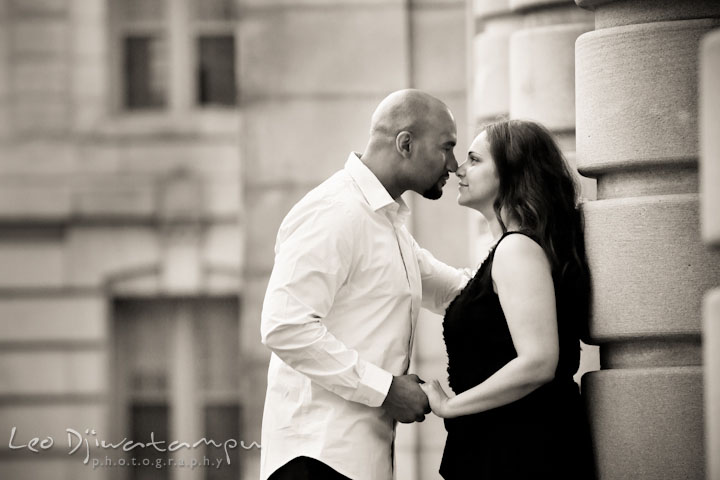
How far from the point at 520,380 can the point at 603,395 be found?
36cm

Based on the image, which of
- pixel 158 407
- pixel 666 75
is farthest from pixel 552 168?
pixel 158 407

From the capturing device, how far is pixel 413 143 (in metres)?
5.09

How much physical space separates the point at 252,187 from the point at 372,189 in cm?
358

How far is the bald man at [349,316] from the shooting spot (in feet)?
15.2

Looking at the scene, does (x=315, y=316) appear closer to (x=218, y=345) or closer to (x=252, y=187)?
(x=252, y=187)

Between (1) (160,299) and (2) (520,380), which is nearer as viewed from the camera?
(2) (520,380)

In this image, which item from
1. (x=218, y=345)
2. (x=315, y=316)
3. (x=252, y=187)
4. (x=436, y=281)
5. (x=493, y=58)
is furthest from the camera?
(x=218, y=345)

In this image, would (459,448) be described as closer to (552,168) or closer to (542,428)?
(542,428)

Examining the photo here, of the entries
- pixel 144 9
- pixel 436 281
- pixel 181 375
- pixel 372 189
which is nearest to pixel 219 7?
pixel 144 9

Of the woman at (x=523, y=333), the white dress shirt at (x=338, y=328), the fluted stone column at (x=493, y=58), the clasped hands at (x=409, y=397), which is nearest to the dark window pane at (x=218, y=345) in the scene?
the fluted stone column at (x=493, y=58)

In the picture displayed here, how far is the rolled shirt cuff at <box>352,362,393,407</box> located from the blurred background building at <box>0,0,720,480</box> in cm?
79

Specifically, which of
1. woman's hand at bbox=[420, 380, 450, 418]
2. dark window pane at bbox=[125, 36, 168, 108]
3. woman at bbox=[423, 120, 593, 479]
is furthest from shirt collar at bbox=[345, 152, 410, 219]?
dark window pane at bbox=[125, 36, 168, 108]

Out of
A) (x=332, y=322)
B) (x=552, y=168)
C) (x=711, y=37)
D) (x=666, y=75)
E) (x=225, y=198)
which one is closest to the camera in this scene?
(x=711, y=37)

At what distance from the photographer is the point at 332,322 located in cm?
480
